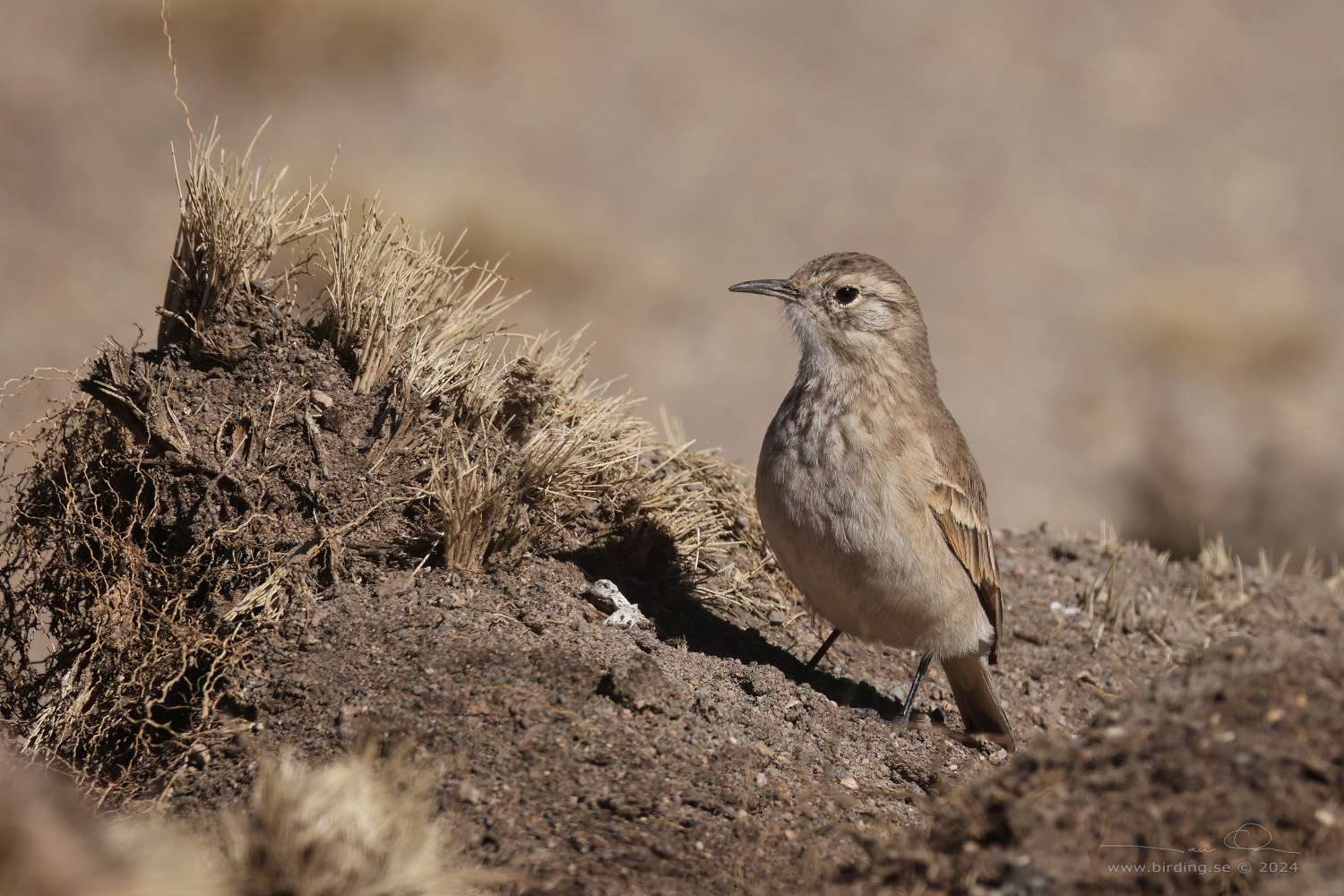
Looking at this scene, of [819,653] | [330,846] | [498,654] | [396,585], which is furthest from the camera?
[819,653]

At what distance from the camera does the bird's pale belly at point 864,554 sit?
178 inches

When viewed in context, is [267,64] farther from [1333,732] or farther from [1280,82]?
[1280,82]

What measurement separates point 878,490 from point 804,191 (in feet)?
40.0

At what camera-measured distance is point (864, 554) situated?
4.53 meters

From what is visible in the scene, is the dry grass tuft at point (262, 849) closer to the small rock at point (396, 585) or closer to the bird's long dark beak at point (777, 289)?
the small rock at point (396, 585)

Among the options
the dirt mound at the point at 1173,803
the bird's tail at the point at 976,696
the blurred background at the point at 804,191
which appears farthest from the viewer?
the blurred background at the point at 804,191

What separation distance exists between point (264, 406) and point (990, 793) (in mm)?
3077

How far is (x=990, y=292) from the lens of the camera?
50.6 ft

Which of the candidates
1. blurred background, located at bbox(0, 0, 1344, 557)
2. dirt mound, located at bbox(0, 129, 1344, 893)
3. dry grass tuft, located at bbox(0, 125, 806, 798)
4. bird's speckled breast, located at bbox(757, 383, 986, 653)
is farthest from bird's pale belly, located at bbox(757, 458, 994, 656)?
blurred background, located at bbox(0, 0, 1344, 557)

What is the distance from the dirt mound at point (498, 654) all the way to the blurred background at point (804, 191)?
6632 mm

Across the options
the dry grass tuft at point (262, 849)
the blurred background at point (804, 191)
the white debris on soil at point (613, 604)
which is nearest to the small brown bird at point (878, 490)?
the white debris on soil at point (613, 604)

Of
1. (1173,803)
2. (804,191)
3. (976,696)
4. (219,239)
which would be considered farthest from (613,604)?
(804,191)

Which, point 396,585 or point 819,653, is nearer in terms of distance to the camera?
point 396,585
